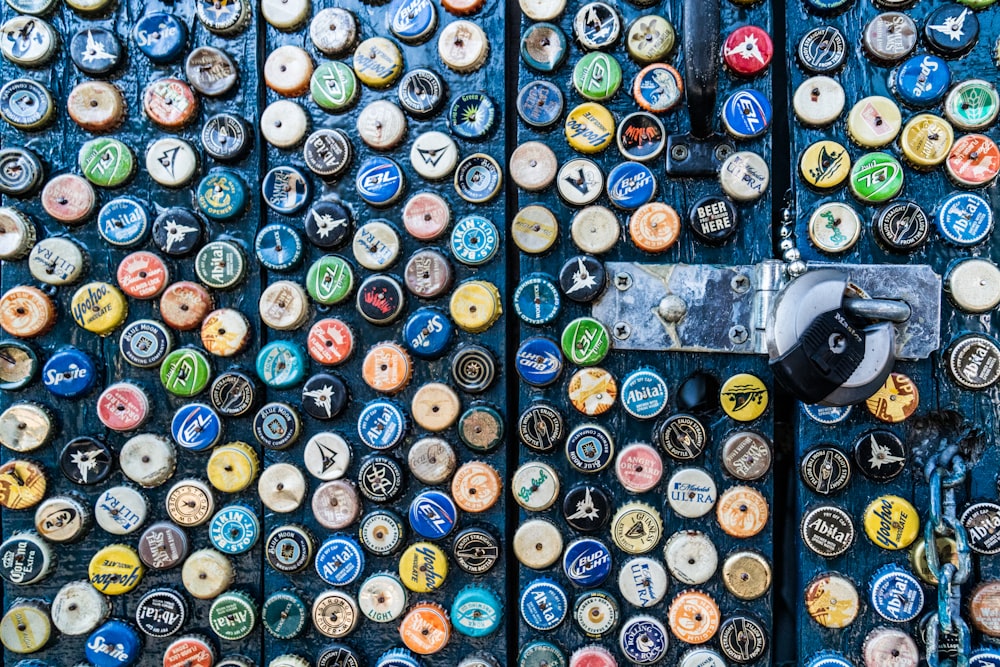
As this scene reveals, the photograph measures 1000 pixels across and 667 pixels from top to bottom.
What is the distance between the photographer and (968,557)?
0.85 m

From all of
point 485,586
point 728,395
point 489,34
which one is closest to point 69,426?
point 485,586

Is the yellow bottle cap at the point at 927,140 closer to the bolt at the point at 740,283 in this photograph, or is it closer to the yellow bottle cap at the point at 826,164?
the yellow bottle cap at the point at 826,164

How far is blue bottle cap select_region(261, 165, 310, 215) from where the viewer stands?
96 centimetres

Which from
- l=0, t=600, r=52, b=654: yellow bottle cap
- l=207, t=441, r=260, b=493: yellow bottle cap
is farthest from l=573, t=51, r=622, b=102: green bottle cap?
l=0, t=600, r=52, b=654: yellow bottle cap

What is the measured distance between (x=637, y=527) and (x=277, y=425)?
581 millimetres

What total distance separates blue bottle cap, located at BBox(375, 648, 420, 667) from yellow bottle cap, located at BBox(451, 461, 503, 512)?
258 mm

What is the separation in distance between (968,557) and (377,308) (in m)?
0.92

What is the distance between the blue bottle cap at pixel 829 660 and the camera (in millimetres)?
911

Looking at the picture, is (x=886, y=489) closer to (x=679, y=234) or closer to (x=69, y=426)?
(x=679, y=234)

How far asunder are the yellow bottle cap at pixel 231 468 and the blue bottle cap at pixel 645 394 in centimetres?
60

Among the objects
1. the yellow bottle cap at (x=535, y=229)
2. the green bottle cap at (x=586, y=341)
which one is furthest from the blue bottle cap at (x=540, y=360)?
the yellow bottle cap at (x=535, y=229)

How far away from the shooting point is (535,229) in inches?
36.4

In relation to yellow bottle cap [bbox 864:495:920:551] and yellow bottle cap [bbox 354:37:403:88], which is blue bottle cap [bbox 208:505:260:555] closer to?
yellow bottle cap [bbox 354:37:403:88]

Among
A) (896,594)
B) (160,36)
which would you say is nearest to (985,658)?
(896,594)
